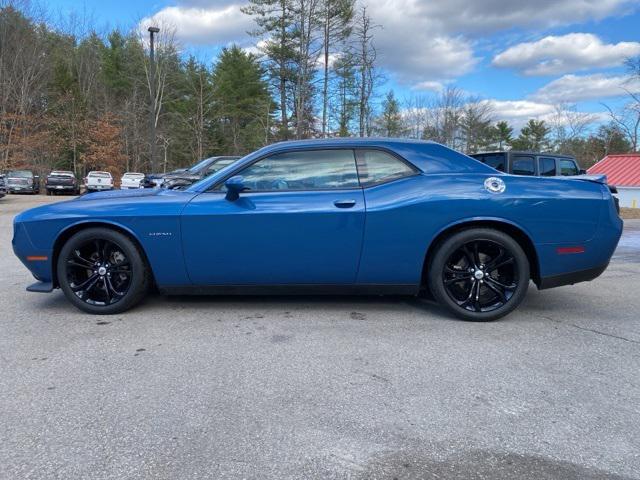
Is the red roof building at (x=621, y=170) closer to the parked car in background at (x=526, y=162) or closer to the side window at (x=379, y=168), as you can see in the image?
the parked car in background at (x=526, y=162)

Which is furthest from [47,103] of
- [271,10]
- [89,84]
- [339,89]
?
[339,89]

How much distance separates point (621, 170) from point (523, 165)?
63.8ft

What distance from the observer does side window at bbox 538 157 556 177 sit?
11.4 metres

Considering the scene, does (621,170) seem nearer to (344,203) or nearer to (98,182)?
(344,203)

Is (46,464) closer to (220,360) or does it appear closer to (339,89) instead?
(220,360)

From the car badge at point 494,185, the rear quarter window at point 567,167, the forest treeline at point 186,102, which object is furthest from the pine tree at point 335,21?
the car badge at point 494,185

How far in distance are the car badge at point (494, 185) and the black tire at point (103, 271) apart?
3.02 metres

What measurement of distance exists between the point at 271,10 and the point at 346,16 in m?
7.01

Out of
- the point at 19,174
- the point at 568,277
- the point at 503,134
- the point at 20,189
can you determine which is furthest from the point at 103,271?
the point at 503,134

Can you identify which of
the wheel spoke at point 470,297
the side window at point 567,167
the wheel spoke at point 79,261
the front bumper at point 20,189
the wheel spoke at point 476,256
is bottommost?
the wheel spoke at point 470,297

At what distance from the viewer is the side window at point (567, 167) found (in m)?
11.7

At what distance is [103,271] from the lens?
13.7 feet

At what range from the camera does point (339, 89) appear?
101 ft

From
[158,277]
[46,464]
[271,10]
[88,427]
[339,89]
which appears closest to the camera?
[46,464]
